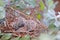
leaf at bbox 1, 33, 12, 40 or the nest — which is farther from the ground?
the nest

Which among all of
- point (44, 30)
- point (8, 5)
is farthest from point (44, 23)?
point (8, 5)

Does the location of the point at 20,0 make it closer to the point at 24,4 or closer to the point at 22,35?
the point at 24,4

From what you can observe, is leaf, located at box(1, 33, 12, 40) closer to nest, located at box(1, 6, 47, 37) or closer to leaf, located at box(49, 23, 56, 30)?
nest, located at box(1, 6, 47, 37)

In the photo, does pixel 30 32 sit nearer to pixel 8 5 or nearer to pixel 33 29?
pixel 33 29

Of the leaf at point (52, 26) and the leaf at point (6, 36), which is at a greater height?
the leaf at point (52, 26)

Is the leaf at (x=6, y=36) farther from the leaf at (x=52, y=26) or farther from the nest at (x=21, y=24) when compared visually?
the leaf at (x=52, y=26)

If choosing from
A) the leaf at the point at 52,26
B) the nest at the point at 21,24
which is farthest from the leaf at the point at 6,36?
the leaf at the point at 52,26

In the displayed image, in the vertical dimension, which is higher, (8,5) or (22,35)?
(8,5)

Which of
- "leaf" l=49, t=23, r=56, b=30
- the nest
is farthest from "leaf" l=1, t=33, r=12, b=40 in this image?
"leaf" l=49, t=23, r=56, b=30
